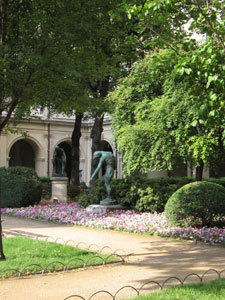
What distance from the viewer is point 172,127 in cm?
1406

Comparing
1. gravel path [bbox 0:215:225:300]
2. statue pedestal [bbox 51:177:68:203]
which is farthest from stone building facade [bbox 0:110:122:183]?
gravel path [bbox 0:215:225:300]

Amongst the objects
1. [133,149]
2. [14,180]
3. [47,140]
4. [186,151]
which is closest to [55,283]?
[186,151]

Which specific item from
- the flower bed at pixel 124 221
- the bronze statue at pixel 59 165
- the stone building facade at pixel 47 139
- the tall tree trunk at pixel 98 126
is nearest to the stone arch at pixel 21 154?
the stone building facade at pixel 47 139

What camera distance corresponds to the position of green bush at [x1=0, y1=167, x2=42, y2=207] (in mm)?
17438

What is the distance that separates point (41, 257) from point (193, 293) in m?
3.17

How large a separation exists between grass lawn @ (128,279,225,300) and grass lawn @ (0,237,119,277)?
1.95m

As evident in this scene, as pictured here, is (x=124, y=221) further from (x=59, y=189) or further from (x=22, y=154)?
(x=22, y=154)

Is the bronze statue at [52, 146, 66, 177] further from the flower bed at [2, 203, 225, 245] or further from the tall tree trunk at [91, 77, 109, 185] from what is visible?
the flower bed at [2, 203, 225, 245]

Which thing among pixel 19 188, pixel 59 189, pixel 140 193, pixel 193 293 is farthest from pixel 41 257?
pixel 59 189

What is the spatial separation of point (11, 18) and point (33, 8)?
513 mm

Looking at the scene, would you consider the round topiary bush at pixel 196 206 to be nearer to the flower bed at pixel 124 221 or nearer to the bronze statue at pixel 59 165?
the flower bed at pixel 124 221

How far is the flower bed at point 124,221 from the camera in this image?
403 inches

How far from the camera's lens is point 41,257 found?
7.63 m

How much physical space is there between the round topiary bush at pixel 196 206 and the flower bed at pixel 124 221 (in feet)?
1.29
